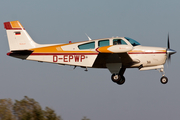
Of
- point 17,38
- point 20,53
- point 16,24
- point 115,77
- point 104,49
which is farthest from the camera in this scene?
point 16,24

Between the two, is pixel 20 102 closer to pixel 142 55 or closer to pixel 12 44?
pixel 12 44

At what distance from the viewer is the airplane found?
20.1 metres

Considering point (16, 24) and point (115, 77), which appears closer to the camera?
point (115, 77)

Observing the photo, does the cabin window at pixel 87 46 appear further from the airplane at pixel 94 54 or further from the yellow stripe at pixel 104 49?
the yellow stripe at pixel 104 49

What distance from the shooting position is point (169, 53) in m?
20.3

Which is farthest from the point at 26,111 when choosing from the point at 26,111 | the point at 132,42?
the point at 132,42

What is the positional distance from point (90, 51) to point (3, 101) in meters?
5.24

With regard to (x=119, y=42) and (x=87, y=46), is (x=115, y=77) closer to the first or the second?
(x=119, y=42)

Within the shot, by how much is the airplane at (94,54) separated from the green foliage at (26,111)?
2545mm

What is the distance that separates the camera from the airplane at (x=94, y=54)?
20141 mm

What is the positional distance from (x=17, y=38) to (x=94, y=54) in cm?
459

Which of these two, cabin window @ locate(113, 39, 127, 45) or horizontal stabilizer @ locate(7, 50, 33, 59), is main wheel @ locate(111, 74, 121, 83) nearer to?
cabin window @ locate(113, 39, 127, 45)

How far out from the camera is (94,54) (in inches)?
806

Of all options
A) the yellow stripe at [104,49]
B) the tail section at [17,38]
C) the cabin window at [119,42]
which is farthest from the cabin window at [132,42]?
the tail section at [17,38]
